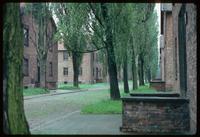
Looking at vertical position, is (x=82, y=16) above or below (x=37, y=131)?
above

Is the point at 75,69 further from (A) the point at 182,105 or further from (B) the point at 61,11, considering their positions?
(A) the point at 182,105

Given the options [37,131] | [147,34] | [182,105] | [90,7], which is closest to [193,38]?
[182,105]

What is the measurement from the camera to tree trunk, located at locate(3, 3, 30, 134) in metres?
6.46

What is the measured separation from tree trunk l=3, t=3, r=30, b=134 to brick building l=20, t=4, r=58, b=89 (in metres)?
13.9

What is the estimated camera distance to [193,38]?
9203 millimetres

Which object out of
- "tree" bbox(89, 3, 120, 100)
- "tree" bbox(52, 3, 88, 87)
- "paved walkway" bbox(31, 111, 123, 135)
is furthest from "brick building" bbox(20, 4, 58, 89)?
"paved walkway" bbox(31, 111, 123, 135)

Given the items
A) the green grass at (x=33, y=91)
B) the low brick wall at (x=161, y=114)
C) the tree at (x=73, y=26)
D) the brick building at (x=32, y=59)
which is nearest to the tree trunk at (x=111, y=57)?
the tree at (x=73, y=26)

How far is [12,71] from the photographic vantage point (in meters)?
6.55

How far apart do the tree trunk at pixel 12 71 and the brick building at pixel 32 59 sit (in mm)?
13857

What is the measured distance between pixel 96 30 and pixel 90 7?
109cm

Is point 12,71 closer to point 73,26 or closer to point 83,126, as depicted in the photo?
point 83,126

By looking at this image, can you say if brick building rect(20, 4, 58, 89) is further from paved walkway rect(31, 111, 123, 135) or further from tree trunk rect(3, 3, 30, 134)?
tree trunk rect(3, 3, 30, 134)

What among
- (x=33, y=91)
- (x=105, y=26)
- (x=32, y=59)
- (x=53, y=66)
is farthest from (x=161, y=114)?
(x=53, y=66)

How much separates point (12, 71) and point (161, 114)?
396 centimetres
